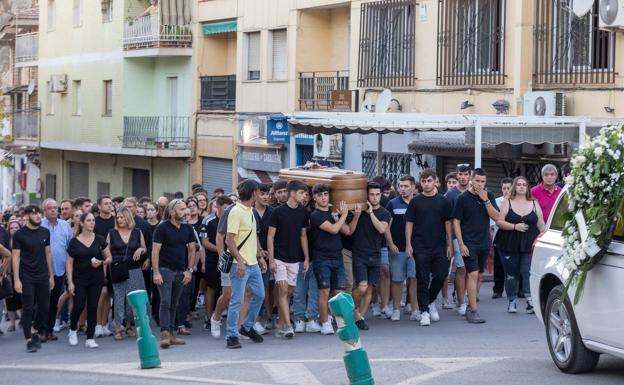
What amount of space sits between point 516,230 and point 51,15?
34074 mm

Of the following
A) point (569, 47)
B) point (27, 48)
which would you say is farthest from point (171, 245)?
point (27, 48)

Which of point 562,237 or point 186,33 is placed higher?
point 186,33

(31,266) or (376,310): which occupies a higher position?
(31,266)

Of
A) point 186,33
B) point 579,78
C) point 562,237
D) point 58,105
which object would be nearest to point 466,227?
point 562,237

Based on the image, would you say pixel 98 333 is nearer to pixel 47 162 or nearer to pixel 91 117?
pixel 91 117

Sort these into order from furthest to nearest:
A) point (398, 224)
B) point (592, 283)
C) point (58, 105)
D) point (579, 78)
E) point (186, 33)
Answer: point (58, 105)
point (186, 33)
point (579, 78)
point (398, 224)
point (592, 283)

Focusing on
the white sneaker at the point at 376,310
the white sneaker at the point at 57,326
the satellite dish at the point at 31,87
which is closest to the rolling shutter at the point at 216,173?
the satellite dish at the point at 31,87

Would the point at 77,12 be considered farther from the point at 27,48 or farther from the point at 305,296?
the point at 305,296

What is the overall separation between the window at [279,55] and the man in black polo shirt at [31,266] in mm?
17322

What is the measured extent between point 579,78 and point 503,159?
8.20 ft

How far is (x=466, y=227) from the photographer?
48.8 feet

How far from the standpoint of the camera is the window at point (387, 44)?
2598 centimetres

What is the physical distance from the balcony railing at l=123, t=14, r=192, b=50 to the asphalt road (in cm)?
2128

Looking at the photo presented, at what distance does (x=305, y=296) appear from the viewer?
14633mm
